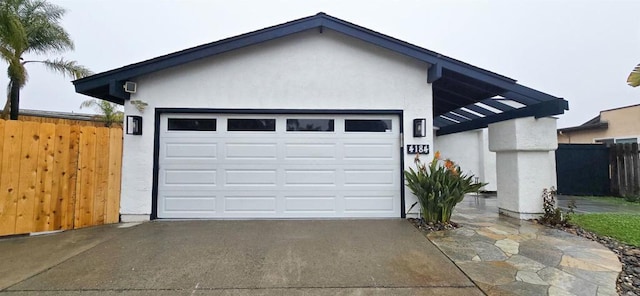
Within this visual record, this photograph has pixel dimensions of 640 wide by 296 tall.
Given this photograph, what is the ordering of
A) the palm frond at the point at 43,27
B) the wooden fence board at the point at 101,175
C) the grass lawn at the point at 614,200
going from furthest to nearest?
the palm frond at the point at 43,27, the grass lawn at the point at 614,200, the wooden fence board at the point at 101,175

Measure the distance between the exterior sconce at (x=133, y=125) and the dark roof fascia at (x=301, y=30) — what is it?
1.65 feet

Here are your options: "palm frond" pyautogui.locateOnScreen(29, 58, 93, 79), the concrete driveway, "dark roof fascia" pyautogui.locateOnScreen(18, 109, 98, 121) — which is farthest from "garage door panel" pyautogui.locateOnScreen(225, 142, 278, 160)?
"dark roof fascia" pyautogui.locateOnScreen(18, 109, 98, 121)

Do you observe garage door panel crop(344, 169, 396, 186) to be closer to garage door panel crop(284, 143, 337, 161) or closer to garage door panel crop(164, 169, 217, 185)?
garage door panel crop(284, 143, 337, 161)

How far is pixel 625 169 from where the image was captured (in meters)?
8.71

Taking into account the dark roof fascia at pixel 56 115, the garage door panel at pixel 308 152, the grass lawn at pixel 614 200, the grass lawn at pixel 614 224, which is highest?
the dark roof fascia at pixel 56 115

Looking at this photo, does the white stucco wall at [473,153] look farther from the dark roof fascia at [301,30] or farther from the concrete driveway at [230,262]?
the concrete driveway at [230,262]

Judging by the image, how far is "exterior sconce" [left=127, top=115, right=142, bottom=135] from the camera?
5625 mm

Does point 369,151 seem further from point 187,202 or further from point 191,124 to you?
point 187,202

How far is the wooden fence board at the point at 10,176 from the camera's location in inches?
174

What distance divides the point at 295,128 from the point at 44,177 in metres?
4.36

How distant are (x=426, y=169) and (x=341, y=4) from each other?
9.14 meters

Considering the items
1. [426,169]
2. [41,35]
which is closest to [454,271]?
[426,169]

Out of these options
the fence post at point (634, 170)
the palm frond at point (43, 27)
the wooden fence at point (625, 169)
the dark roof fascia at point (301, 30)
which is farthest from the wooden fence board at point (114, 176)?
the fence post at point (634, 170)

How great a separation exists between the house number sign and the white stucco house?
21mm
